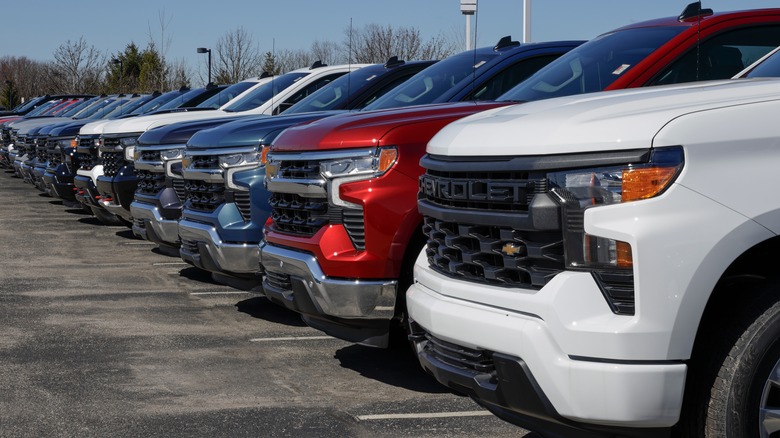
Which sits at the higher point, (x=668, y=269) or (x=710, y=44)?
(x=710, y=44)

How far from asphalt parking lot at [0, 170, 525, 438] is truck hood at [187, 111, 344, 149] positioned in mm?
1401

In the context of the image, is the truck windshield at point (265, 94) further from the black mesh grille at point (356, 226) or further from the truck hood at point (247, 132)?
the black mesh grille at point (356, 226)

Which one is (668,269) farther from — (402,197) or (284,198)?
(284,198)

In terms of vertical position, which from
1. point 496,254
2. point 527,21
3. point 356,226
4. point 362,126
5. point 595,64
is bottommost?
point 356,226

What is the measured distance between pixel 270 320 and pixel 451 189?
4.76 meters

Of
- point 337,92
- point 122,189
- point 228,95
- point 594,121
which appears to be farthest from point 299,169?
point 228,95

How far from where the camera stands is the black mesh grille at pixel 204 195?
28.8 feet

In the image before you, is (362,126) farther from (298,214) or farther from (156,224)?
(156,224)

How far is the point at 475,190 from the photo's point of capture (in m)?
4.23

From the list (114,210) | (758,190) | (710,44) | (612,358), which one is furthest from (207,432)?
(114,210)

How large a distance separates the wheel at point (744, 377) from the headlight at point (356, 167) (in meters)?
2.83

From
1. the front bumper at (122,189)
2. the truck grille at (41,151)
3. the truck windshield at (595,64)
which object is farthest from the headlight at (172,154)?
the truck grille at (41,151)

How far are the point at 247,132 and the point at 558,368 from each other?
211 inches

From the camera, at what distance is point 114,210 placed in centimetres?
1355
